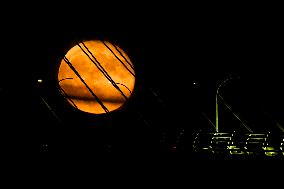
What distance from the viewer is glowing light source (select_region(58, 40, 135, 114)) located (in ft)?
14.8

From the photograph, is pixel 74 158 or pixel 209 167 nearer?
pixel 209 167

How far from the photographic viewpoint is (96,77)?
4.64 m

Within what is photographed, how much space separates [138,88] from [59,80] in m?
1.04

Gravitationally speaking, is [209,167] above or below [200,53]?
below

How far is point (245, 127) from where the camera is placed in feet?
15.6

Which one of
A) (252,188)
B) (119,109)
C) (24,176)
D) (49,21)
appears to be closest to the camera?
(252,188)

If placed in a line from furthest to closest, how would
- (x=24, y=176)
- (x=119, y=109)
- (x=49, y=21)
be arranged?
(x=49, y=21)
(x=119, y=109)
(x=24, y=176)

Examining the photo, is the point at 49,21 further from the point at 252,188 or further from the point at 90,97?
the point at 252,188

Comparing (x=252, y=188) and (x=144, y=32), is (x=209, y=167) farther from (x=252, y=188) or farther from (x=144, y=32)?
(x=144, y=32)

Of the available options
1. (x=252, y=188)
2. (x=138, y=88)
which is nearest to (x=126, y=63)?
(x=138, y=88)

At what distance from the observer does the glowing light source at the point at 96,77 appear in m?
4.52

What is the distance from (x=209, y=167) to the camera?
3893 millimetres

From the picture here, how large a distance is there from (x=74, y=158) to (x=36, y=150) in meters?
0.50

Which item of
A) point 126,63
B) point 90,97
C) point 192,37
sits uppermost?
point 192,37
